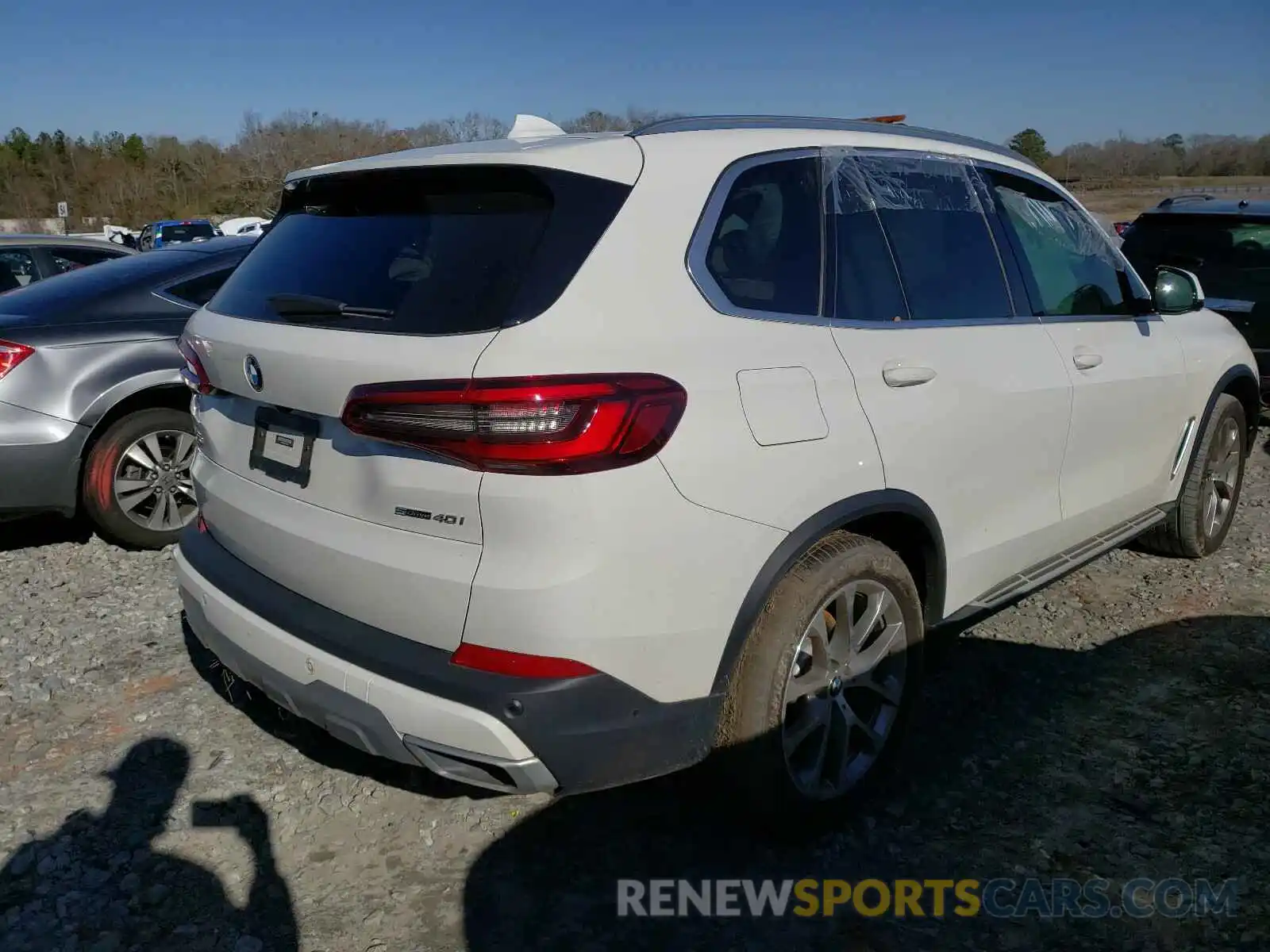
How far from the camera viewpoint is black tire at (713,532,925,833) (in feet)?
7.98

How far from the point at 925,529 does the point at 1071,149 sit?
48.4 m

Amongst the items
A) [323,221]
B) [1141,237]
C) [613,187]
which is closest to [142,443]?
[323,221]

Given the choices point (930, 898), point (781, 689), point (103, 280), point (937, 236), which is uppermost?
point (937, 236)

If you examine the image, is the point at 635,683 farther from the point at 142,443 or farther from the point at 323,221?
the point at 142,443

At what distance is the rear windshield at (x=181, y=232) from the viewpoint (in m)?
28.9

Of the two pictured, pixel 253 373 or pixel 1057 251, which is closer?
pixel 253 373

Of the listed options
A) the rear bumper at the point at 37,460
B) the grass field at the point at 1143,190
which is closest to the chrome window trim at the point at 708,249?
the rear bumper at the point at 37,460

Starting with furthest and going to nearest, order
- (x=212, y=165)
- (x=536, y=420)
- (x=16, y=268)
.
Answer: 1. (x=212, y=165)
2. (x=16, y=268)
3. (x=536, y=420)

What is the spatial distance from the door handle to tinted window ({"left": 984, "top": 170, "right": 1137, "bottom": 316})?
3.15 feet

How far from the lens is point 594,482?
6.64 ft

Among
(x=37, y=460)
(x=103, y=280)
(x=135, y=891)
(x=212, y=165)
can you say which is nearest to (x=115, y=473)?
(x=37, y=460)

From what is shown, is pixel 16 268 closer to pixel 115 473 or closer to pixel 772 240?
pixel 115 473

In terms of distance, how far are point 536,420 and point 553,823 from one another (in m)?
1.42

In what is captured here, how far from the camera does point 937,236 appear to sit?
3152 millimetres
